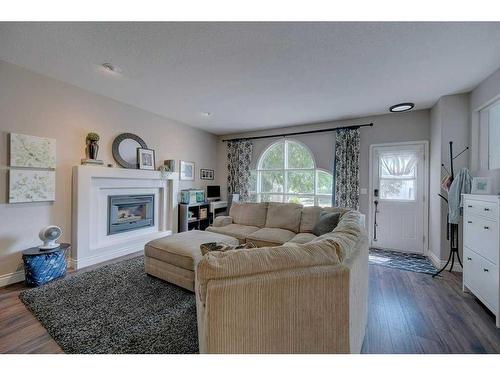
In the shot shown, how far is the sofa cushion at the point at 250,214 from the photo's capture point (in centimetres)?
379

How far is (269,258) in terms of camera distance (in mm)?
1106

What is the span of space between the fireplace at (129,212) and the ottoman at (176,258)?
1303 millimetres

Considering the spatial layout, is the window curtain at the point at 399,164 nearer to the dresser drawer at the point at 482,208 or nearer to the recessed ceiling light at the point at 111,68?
the dresser drawer at the point at 482,208

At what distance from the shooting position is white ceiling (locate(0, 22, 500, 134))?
1883 mm

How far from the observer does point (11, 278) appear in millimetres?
2572

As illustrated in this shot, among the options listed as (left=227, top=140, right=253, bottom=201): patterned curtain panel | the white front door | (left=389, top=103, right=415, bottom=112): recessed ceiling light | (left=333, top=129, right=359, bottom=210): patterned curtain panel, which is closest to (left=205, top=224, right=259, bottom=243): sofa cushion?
(left=227, top=140, right=253, bottom=201): patterned curtain panel

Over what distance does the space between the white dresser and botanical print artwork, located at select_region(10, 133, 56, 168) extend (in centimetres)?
475

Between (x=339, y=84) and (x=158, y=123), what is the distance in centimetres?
323

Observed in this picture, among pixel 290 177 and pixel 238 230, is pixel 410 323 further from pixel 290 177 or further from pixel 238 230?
pixel 290 177

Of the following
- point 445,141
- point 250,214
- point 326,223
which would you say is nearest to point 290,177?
point 250,214

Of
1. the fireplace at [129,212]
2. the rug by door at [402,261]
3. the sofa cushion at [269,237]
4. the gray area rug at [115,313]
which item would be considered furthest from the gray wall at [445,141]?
the fireplace at [129,212]

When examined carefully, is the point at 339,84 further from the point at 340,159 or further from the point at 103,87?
the point at 103,87

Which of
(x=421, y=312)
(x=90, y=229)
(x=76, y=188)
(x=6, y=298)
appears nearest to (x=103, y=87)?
(x=76, y=188)

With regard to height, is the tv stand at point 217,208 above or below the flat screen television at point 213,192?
below
